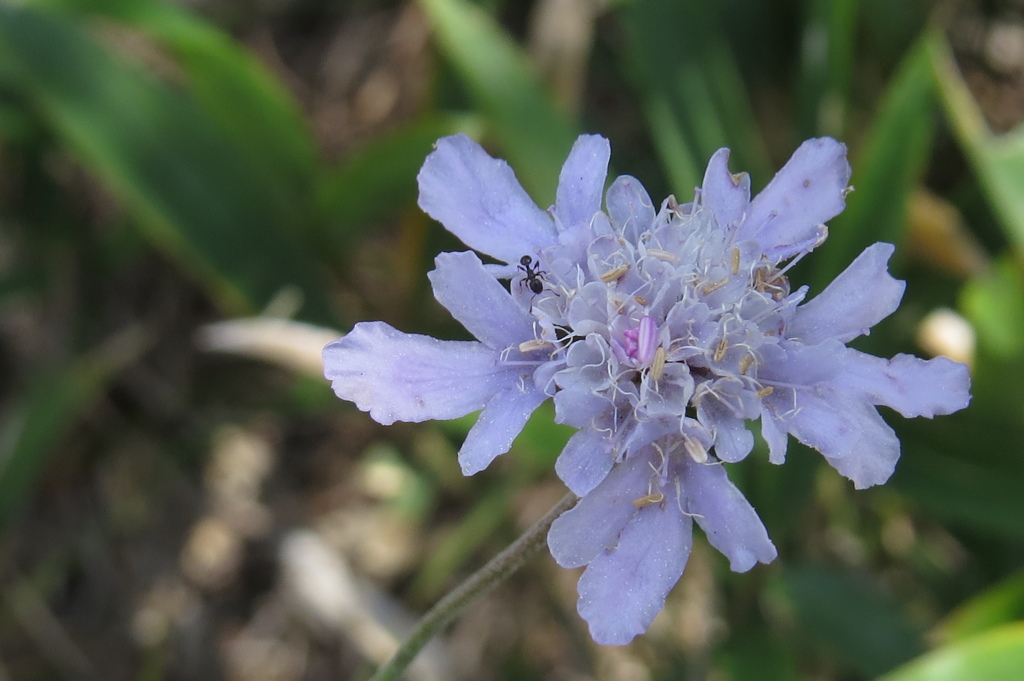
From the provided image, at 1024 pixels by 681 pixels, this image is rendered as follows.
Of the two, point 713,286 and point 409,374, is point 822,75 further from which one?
point 409,374

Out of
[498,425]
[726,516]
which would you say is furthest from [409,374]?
[726,516]

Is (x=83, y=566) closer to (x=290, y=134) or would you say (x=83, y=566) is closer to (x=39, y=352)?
(x=39, y=352)

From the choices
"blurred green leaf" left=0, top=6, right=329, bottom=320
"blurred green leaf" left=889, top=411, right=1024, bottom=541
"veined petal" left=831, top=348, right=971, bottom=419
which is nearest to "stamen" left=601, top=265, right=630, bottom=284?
"veined petal" left=831, top=348, right=971, bottom=419

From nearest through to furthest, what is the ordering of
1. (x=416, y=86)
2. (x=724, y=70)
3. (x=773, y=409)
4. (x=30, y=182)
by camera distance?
(x=773, y=409), (x=724, y=70), (x=30, y=182), (x=416, y=86)

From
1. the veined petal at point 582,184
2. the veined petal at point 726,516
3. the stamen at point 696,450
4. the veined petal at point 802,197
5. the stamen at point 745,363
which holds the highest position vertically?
the veined petal at point 582,184

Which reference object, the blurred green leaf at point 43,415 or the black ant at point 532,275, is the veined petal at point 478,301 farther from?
the blurred green leaf at point 43,415

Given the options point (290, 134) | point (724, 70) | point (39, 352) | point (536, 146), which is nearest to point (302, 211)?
point (290, 134)

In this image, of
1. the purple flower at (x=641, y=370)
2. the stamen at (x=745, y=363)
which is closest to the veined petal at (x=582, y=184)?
the purple flower at (x=641, y=370)
